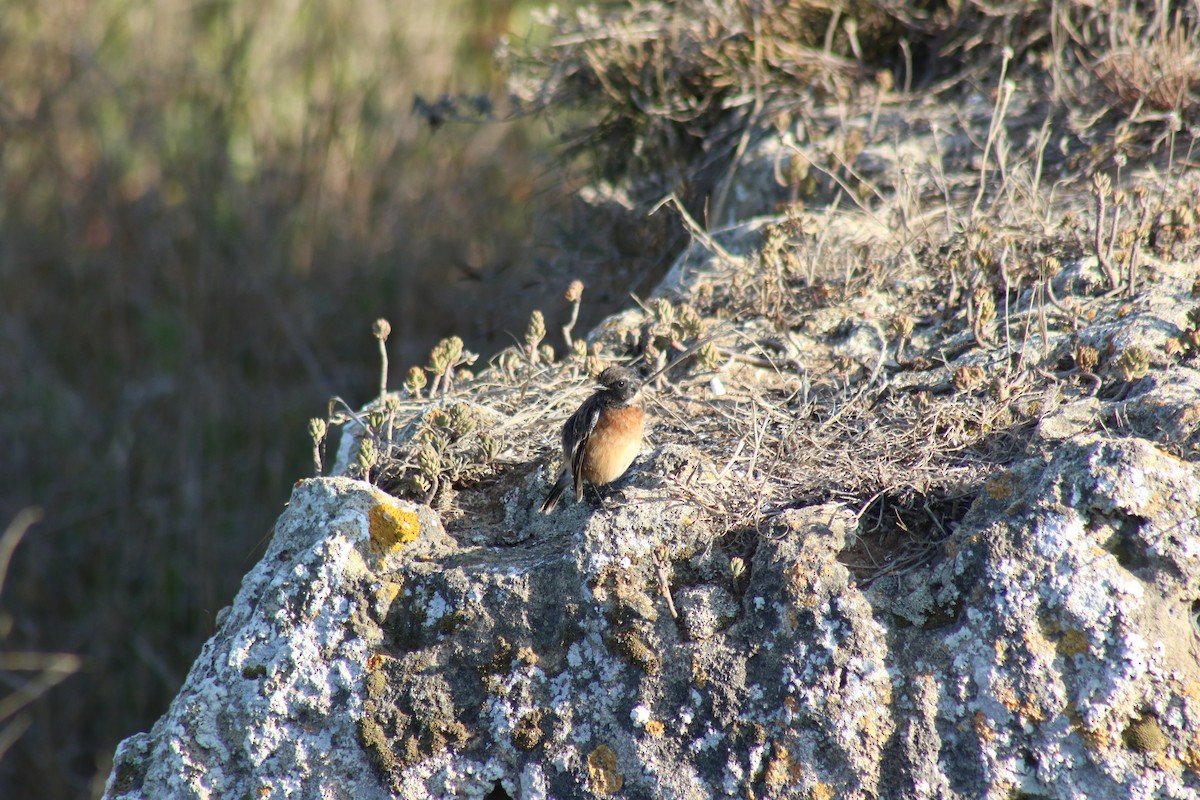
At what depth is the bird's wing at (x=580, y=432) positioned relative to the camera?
2.82 meters

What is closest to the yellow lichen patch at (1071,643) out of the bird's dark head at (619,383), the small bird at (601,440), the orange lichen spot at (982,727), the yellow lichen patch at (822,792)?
the orange lichen spot at (982,727)

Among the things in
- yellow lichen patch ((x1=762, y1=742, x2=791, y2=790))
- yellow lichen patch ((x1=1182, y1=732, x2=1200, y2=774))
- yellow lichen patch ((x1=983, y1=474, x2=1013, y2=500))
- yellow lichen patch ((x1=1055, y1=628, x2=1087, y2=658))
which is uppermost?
yellow lichen patch ((x1=983, y1=474, x2=1013, y2=500))

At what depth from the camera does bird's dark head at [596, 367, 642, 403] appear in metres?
3.15

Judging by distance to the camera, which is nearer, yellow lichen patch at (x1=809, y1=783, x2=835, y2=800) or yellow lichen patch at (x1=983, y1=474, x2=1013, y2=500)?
yellow lichen patch at (x1=809, y1=783, x2=835, y2=800)

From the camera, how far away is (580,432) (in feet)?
9.53

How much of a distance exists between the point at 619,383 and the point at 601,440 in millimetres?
403

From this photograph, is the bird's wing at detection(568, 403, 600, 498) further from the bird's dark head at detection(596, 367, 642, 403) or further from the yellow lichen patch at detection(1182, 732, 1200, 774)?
the yellow lichen patch at detection(1182, 732, 1200, 774)

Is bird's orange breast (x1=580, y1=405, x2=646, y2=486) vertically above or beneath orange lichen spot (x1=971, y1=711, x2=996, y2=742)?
above

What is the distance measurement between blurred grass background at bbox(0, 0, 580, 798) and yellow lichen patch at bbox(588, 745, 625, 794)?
4085mm

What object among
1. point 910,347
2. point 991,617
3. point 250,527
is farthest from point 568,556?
point 250,527

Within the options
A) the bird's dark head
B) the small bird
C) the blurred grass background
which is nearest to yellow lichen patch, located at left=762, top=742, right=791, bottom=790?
the small bird

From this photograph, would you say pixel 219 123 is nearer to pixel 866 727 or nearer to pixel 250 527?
pixel 250 527

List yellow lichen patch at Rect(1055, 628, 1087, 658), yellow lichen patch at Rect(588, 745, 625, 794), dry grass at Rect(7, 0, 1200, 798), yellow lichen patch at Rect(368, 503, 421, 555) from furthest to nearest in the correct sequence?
dry grass at Rect(7, 0, 1200, 798), yellow lichen patch at Rect(368, 503, 421, 555), yellow lichen patch at Rect(588, 745, 625, 794), yellow lichen patch at Rect(1055, 628, 1087, 658)

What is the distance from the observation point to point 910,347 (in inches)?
136
